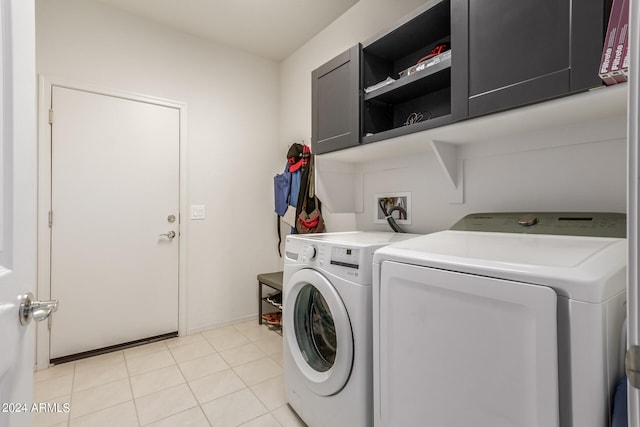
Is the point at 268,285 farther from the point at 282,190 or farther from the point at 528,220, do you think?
the point at 528,220

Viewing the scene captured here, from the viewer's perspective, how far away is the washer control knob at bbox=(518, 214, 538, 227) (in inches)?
45.8

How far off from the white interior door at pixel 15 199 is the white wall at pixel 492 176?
1507 millimetres

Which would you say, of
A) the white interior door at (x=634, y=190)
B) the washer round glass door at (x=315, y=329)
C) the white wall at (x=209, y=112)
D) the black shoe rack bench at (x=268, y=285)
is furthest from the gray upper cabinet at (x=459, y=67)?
the black shoe rack bench at (x=268, y=285)

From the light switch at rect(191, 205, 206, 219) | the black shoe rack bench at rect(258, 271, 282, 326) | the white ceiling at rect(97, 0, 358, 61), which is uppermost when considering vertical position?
the white ceiling at rect(97, 0, 358, 61)

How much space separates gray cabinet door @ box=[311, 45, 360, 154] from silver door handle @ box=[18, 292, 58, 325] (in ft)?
4.75

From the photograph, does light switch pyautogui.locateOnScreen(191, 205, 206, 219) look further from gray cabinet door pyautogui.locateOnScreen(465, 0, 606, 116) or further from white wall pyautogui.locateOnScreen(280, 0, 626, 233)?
gray cabinet door pyautogui.locateOnScreen(465, 0, 606, 116)

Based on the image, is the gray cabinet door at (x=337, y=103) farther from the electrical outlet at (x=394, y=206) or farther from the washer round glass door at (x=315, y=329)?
the washer round glass door at (x=315, y=329)

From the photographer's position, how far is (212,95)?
2.72 metres

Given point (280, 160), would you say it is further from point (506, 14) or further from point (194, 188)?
point (506, 14)

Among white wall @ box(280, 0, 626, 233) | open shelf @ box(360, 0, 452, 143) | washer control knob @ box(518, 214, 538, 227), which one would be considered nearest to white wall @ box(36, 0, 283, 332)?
white wall @ box(280, 0, 626, 233)

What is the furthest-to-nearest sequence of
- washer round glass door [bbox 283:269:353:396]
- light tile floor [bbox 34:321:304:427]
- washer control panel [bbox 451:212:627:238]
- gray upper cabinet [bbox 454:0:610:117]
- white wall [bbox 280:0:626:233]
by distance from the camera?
light tile floor [bbox 34:321:304:427] → washer round glass door [bbox 283:269:353:396] → white wall [bbox 280:0:626:233] → washer control panel [bbox 451:212:627:238] → gray upper cabinet [bbox 454:0:610:117]

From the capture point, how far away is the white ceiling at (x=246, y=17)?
2.21m

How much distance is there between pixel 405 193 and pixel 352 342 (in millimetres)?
1017

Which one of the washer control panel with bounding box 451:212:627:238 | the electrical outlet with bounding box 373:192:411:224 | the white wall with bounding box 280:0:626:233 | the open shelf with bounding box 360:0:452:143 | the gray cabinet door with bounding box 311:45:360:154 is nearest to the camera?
the washer control panel with bounding box 451:212:627:238
